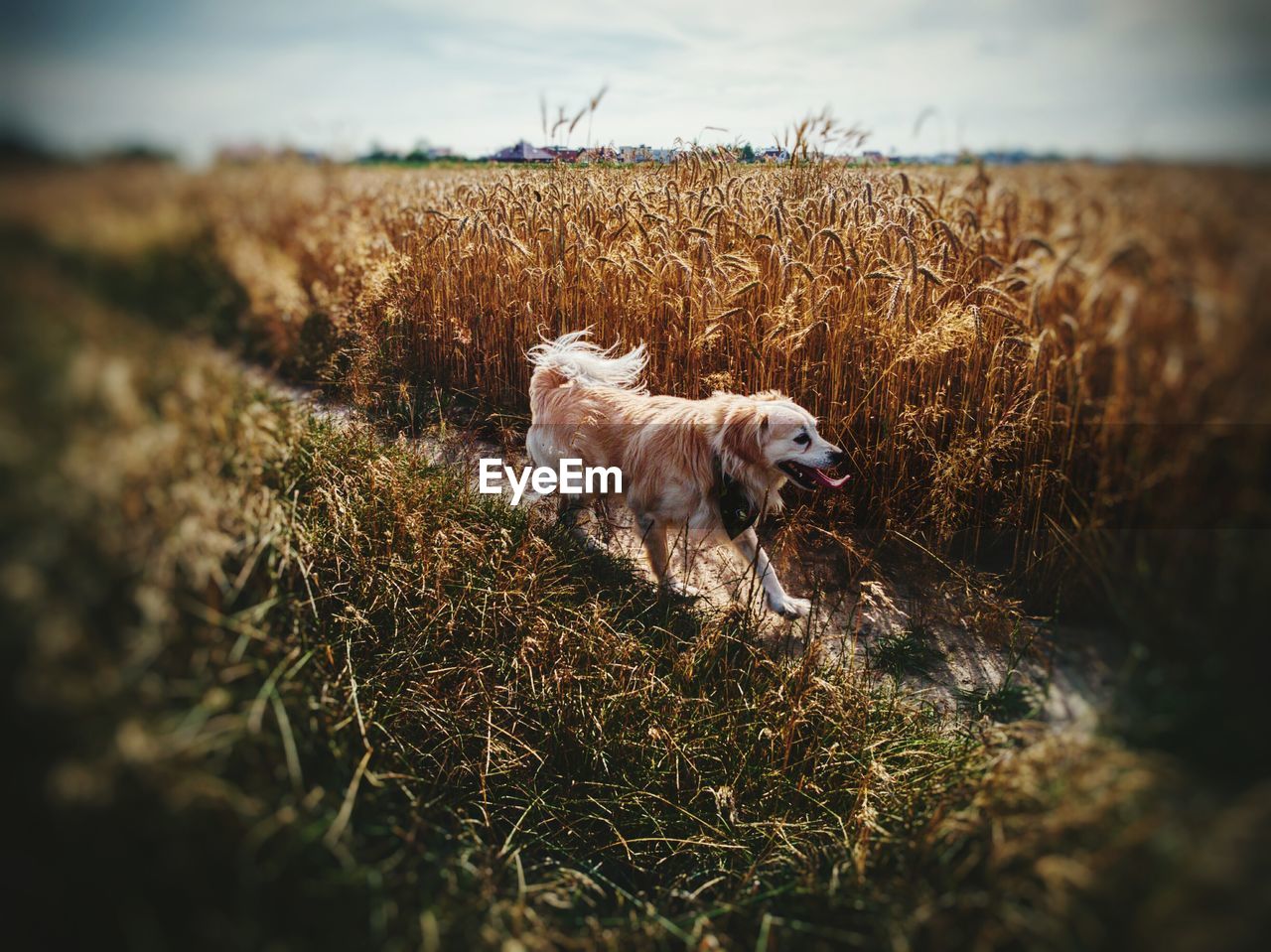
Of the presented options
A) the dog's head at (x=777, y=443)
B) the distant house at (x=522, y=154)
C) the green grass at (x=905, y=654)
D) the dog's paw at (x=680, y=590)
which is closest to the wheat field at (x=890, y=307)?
the distant house at (x=522, y=154)

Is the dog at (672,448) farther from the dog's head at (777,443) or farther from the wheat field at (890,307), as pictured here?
the wheat field at (890,307)

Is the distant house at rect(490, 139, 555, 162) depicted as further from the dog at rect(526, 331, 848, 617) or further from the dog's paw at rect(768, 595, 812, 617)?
the dog's paw at rect(768, 595, 812, 617)

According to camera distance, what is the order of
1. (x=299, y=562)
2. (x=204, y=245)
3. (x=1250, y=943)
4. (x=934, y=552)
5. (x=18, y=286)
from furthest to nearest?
(x=934, y=552) → (x=299, y=562) → (x=204, y=245) → (x=18, y=286) → (x=1250, y=943)

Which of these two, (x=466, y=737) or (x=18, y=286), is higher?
(x=18, y=286)

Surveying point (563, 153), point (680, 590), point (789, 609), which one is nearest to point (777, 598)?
point (789, 609)

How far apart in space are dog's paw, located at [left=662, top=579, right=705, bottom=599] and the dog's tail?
1.08 metres

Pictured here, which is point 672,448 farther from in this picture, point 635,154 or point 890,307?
point 635,154

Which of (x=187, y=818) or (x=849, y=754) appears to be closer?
(x=187, y=818)

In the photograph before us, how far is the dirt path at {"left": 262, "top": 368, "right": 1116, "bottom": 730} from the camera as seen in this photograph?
9.03 feet

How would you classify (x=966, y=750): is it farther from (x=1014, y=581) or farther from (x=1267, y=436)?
(x=1267, y=436)

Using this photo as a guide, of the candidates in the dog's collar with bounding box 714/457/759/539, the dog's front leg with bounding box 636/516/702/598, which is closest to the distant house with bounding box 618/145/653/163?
the dog's collar with bounding box 714/457/759/539

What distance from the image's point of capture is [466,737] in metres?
2.93

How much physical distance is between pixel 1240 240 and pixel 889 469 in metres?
1.90

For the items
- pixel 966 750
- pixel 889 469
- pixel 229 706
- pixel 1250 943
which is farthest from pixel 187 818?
pixel 889 469
